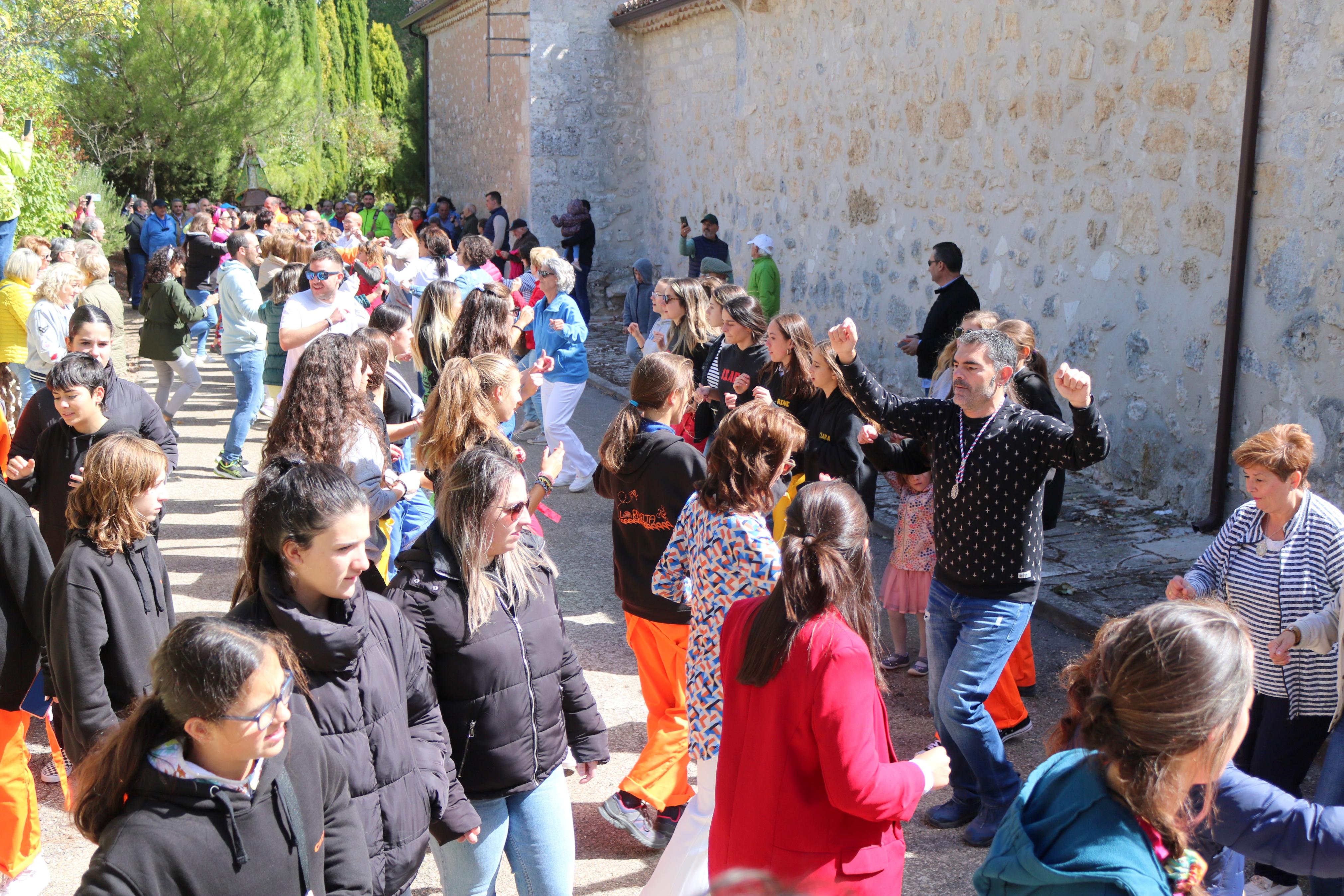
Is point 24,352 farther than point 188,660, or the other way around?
point 24,352

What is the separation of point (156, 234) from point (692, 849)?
58.9 ft

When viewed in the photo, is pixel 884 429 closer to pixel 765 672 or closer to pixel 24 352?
pixel 765 672

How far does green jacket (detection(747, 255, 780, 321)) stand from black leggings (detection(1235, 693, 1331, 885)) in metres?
8.53

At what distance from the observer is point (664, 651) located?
397cm

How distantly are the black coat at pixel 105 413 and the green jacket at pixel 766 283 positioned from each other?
750 centimetres

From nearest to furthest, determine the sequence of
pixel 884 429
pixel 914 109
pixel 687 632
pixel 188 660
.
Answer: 1. pixel 188 660
2. pixel 687 632
3. pixel 884 429
4. pixel 914 109

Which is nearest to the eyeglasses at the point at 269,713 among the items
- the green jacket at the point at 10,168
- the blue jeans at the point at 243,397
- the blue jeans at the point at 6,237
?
the blue jeans at the point at 243,397

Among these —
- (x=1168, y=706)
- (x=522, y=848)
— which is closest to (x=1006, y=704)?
(x=522, y=848)

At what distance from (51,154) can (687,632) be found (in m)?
15.5

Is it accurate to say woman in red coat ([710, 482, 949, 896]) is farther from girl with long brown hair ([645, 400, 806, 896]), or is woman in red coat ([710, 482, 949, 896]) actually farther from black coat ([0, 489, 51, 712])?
black coat ([0, 489, 51, 712])

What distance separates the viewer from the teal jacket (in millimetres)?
1732

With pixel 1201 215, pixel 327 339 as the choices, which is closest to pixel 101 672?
pixel 327 339

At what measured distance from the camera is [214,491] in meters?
8.59

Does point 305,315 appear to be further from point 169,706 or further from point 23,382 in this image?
point 169,706
